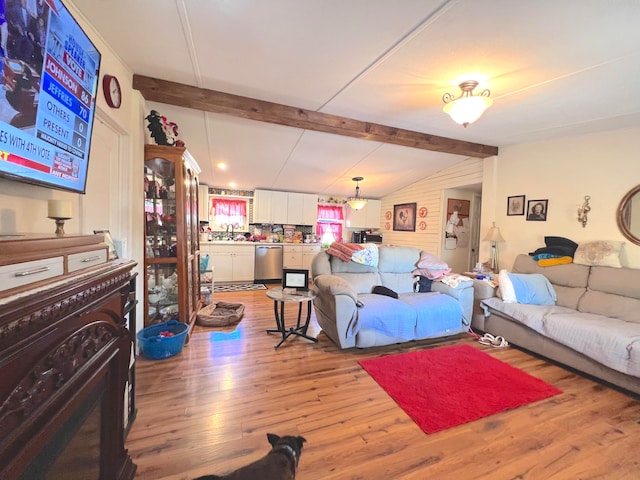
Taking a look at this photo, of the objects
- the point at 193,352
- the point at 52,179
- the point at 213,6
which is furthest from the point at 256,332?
the point at 213,6

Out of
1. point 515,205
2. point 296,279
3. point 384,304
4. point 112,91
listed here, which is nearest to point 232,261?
point 296,279

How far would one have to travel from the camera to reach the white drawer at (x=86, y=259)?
926 millimetres

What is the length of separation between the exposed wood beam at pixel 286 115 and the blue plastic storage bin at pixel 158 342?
234 cm

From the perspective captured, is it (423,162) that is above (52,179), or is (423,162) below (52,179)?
above

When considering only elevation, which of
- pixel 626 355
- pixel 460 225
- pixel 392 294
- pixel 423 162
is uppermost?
pixel 423 162

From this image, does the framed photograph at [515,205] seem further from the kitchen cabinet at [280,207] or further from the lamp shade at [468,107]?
the kitchen cabinet at [280,207]

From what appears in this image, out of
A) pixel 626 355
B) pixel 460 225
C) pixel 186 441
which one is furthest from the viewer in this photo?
pixel 460 225

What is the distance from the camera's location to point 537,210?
3.73 m

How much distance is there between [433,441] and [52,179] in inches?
97.0

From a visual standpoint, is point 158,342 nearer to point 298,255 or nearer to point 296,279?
point 296,279

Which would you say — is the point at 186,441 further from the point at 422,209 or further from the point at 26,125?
the point at 422,209

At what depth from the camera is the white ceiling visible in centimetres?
164

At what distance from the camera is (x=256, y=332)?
317 centimetres

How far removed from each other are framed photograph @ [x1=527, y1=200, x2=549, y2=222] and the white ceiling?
35.6 inches
